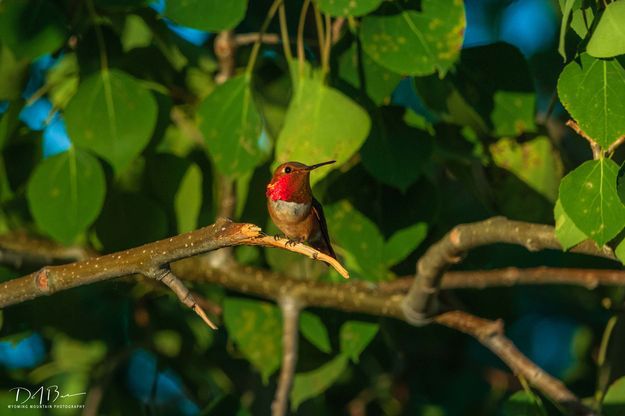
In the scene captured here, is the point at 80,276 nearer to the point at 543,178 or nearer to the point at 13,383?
the point at 543,178

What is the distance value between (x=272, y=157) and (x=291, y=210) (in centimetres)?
49

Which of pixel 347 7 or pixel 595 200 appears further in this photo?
pixel 347 7

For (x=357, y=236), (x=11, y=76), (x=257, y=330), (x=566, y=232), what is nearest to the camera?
(x=566, y=232)

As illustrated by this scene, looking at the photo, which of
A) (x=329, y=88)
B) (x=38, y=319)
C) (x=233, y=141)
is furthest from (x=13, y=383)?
(x=329, y=88)

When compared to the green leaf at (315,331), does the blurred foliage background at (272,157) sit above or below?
above

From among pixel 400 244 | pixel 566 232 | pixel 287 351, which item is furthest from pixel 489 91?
pixel 287 351

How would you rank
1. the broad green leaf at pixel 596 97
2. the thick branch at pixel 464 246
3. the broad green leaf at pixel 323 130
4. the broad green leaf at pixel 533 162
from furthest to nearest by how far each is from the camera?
the broad green leaf at pixel 533 162 < the broad green leaf at pixel 323 130 < the thick branch at pixel 464 246 < the broad green leaf at pixel 596 97

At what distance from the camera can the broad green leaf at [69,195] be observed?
3.45 m

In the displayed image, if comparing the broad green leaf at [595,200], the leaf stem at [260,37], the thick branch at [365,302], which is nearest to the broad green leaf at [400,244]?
the thick branch at [365,302]

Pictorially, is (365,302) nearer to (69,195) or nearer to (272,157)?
(272,157)

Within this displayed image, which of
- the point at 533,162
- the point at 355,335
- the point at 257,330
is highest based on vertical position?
the point at 533,162

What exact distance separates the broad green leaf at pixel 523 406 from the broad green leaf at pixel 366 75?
3.09ft

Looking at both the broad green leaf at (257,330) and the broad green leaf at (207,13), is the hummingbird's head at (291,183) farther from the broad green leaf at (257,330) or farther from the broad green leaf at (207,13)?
the broad green leaf at (257,330)

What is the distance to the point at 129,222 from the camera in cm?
370
